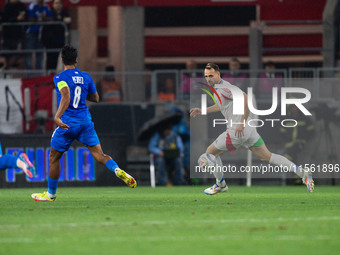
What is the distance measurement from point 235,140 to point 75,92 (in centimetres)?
306

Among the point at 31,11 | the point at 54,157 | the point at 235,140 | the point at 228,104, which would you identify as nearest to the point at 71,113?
the point at 54,157

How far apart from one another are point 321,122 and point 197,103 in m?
3.26

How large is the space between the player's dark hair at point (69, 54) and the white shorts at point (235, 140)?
3063 millimetres

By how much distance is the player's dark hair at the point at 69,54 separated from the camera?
1277 centimetres

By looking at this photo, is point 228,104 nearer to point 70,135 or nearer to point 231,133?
point 231,133

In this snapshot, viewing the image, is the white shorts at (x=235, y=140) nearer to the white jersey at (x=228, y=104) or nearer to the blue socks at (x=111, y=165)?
the white jersey at (x=228, y=104)

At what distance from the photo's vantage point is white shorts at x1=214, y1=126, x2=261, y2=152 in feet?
47.7

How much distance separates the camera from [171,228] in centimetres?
888

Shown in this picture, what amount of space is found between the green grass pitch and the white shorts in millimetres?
2007

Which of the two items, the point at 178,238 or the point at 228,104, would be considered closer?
the point at 178,238

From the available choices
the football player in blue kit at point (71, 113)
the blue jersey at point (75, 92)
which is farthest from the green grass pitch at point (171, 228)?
the blue jersey at point (75, 92)

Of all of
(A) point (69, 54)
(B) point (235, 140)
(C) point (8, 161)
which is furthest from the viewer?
(B) point (235, 140)

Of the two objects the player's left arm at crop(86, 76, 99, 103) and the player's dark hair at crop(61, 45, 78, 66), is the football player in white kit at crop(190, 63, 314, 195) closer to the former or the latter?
the player's left arm at crop(86, 76, 99, 103)

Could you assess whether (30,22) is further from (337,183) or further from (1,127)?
(337,183)
